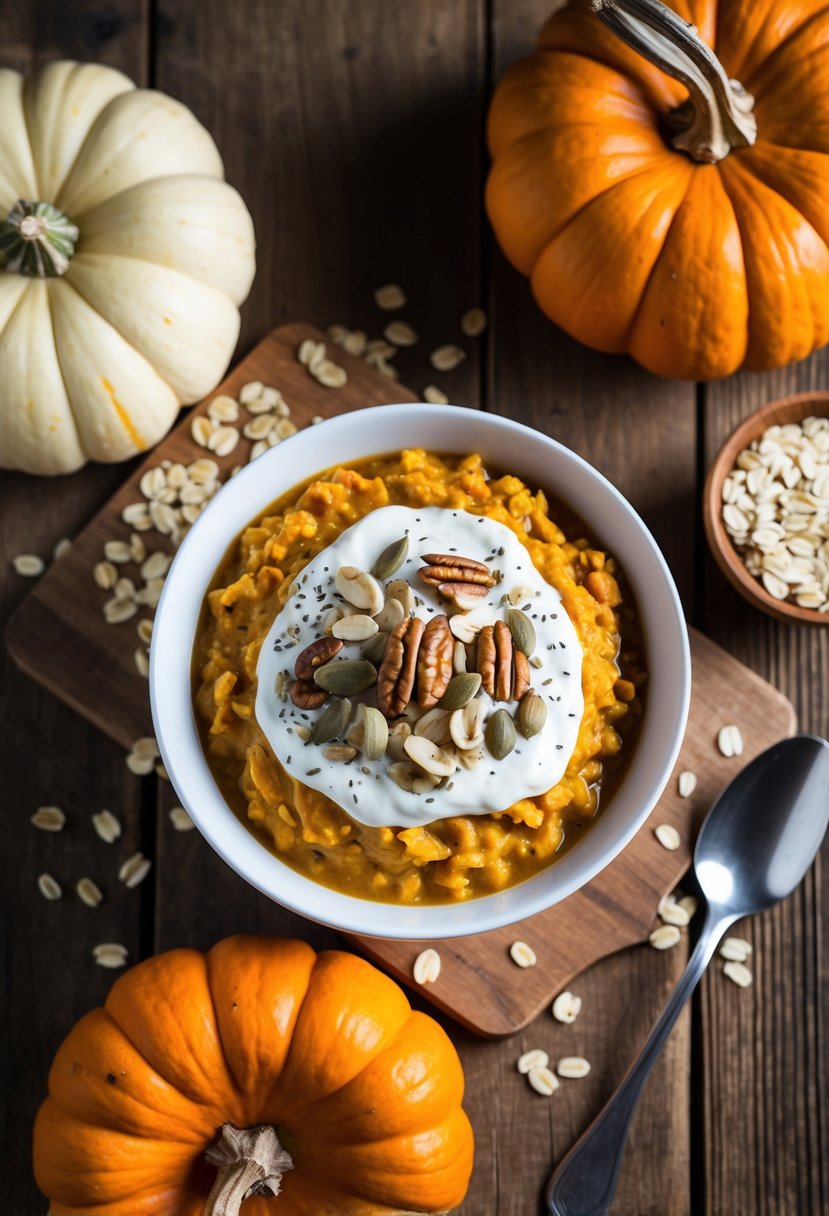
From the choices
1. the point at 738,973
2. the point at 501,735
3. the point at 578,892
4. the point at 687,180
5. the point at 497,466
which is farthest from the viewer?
the point at 738,973

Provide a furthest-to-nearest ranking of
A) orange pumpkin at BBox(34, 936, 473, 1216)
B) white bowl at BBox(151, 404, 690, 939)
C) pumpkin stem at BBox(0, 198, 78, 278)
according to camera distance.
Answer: pumpkin stem at BBox(0, 198, 78, 278) → orange pumpkin at BBox(34, 936, 473, 1216) → white bowl at BBox(151, 404, 690, 939)

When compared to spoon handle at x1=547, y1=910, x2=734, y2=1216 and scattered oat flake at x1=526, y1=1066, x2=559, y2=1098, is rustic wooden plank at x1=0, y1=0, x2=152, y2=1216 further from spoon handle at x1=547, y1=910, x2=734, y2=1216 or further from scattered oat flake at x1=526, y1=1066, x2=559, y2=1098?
spoon handle at x1=547, y1=910, x2=734, y2=1216

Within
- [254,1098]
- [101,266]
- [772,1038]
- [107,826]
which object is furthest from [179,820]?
[772,1038]

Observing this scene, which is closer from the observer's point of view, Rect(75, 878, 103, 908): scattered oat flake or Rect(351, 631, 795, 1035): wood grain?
Rect(351, 631, 795, 1035): wood grain

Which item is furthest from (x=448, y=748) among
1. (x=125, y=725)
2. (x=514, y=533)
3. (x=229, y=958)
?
(x=125, y=725)

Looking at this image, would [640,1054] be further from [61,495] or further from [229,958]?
[61,495]

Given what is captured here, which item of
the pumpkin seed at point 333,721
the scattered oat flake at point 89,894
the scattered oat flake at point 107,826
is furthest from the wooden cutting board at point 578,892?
the pumpkin seed at point 333,721

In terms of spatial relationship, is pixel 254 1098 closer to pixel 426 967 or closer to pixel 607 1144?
pixel 426 967

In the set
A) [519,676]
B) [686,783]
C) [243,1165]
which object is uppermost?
[519,676]

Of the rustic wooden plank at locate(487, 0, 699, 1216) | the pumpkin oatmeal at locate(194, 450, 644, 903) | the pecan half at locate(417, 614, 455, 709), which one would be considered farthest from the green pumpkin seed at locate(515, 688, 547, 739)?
the rustic wooden plank at locate(487, 0, 699, 1216)
